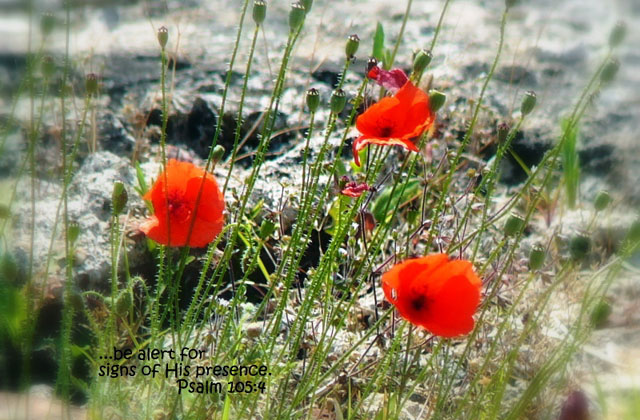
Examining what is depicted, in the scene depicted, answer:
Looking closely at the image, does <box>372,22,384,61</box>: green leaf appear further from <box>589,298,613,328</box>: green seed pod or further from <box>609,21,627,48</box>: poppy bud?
<box>589,298,613,328</box>: green seed pod

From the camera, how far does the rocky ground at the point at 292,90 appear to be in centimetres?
242

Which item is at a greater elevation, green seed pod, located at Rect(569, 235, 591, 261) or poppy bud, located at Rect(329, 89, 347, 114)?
poppy bud, located at Rect(329, 89, 347, 114)

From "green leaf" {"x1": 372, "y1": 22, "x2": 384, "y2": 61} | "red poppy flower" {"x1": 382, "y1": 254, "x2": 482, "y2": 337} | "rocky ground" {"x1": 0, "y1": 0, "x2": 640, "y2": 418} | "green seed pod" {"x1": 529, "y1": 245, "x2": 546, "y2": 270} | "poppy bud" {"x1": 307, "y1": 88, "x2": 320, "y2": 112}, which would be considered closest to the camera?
"red poppy flower" {"x1": 382, "y1": 254, "x2": 482, "y2": 337}

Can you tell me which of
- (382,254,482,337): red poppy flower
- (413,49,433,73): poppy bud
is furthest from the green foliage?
(382,254,482,337): red poppy flower

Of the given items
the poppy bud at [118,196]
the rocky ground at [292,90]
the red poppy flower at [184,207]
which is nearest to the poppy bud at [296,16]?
the red poppy flower at [184,207]

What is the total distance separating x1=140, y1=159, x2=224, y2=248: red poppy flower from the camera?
5.20 feet

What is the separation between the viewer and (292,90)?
3328 mm

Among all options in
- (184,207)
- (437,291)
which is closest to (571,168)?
(437,291)

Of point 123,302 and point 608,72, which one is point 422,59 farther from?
point 123,302

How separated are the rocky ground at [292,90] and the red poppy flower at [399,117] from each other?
2.77 feet

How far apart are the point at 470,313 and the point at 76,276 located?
1195 mm

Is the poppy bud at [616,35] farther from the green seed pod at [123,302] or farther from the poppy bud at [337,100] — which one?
the green seed pod at [123,302]

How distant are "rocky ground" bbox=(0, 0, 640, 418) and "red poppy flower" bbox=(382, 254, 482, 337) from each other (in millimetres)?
703

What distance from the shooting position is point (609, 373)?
208cm
